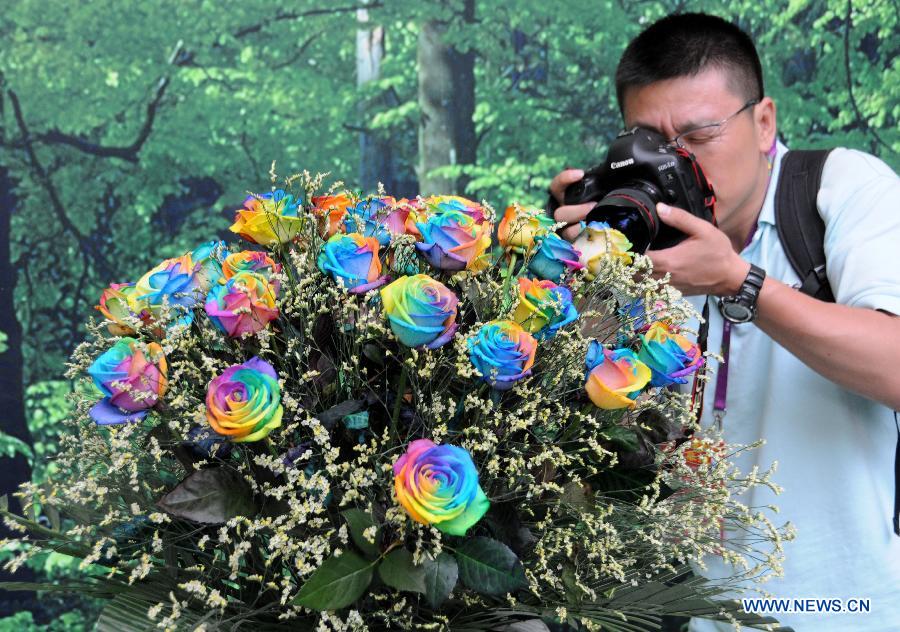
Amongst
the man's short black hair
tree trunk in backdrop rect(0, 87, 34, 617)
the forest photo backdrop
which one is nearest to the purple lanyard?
the man's short black hair

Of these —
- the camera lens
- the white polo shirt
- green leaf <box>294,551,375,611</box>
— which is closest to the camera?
green leaf <box>294,551,375,611</box>

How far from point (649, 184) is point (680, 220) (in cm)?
9

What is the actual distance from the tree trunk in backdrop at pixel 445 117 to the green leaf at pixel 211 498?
3056 mm

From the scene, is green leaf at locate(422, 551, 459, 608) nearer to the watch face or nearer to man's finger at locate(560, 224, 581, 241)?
man's finger at locate(560, 224, 581, 241)

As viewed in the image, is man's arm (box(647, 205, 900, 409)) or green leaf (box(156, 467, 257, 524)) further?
man's arm (box(647, 205, 900, 409))

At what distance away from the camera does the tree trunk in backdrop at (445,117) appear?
11.7 ft

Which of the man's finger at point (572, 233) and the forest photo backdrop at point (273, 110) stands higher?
the forest photo backdrop at point (273, 110)

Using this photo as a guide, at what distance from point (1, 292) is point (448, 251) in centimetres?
313

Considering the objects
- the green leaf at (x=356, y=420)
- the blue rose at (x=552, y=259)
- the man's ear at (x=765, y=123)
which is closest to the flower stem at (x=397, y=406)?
the green leaf at (x=356, y=420)

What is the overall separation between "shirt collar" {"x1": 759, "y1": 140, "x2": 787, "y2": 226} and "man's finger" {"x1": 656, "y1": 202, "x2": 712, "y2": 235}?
275 mm

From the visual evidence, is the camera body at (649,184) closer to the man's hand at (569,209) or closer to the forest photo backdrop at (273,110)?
the man's hand at (569,209)

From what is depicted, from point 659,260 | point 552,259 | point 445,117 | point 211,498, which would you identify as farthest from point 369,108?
point 211,498

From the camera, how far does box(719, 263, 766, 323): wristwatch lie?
1022mm

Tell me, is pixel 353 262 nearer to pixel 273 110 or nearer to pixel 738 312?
pixel 738 312
